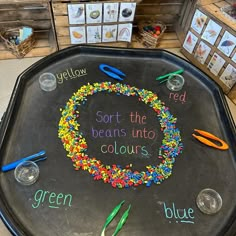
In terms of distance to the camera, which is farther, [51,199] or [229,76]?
[229,76]

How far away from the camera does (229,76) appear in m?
1.87

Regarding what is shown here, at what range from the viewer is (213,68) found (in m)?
1.96

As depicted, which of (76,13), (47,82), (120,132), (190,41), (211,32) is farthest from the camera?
(190,41)

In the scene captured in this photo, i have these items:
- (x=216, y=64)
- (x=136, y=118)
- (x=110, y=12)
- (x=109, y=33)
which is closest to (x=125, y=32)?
(x=109, y=33)

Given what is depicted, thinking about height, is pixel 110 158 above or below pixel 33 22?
above

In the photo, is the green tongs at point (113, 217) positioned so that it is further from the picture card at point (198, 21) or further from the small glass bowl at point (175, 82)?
the picture card at point (198, 21)

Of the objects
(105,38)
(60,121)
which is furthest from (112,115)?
(105,38)

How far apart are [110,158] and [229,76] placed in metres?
1.24

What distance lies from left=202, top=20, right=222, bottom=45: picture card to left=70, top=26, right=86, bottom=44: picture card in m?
0.90

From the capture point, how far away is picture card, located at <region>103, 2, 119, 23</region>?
5.64ft

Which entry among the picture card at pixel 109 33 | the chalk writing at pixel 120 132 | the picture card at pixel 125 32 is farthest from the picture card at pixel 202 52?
the chalk writing at pixel 120 132

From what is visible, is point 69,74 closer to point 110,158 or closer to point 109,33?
point 110,158

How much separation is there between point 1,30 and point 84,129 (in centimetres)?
142

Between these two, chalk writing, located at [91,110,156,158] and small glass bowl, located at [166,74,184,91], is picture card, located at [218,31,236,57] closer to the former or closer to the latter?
small glass bowl, located at [166,74,184,91]
